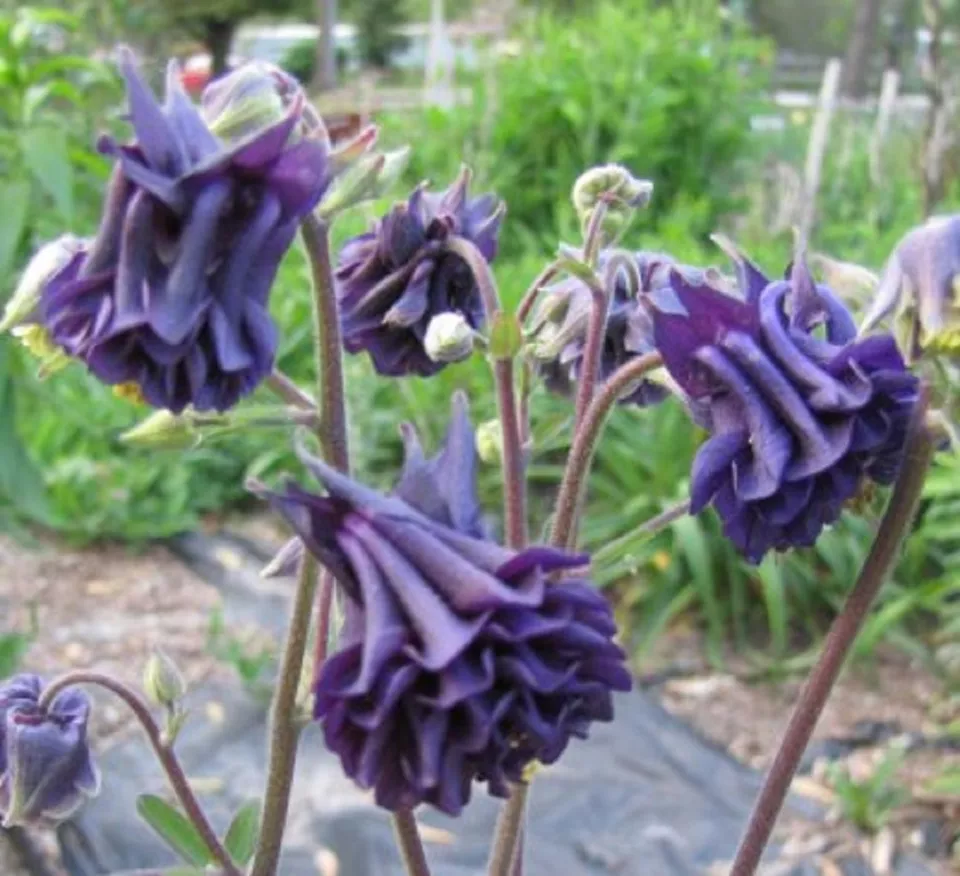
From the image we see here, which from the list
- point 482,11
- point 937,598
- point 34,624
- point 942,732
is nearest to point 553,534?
point 34,624

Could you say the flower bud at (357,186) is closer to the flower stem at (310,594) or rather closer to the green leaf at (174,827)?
the flower stem at (310,594)

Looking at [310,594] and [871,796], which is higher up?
[310,594]

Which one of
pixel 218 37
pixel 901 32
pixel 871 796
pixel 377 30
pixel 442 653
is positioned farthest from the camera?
pixel 377 30

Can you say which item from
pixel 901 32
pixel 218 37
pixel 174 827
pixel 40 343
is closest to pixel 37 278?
pixel 40 343

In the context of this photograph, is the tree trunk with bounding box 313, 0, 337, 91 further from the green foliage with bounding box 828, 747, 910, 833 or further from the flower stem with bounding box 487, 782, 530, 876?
the flower stem with bounding box 487, 782, 530, 876

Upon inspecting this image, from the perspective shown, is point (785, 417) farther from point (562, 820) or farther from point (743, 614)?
point (743, 614)

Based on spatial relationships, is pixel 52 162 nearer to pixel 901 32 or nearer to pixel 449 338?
pixel 449 338
